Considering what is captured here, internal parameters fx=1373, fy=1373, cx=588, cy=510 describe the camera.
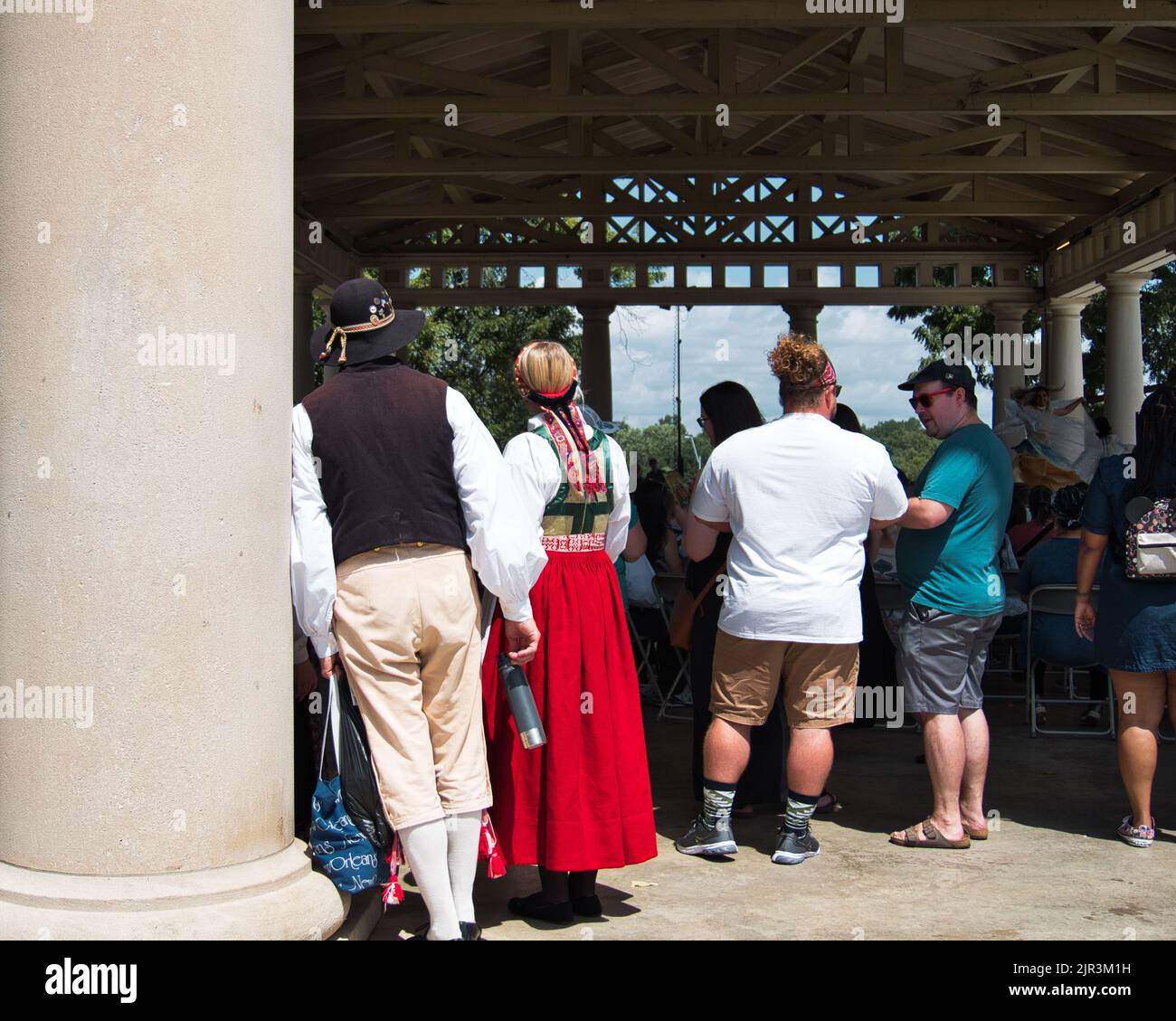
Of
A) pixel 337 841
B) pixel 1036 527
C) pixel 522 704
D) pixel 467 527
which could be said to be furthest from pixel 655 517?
pixel 337 841

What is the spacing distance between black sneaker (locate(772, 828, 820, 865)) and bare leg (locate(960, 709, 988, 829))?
715 mm

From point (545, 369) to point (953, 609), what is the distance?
1.92 metres

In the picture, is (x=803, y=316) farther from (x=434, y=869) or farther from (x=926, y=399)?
(x=434, y=869)

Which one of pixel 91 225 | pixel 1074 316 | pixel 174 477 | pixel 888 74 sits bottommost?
pixel 174 477

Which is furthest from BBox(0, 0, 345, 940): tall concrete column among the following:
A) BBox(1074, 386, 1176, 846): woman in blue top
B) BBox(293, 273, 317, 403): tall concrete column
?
BBox(293, 273, 317, 403): tall concrete column

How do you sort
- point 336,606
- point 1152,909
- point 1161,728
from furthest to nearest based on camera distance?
point 1161,728, point 1152,909, point 336,606

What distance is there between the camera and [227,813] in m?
3.36

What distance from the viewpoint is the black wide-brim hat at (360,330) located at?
384 centimetres

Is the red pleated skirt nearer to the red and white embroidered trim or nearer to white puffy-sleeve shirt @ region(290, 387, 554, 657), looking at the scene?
the red and white embroidered trim

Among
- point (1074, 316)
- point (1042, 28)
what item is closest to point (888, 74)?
point (1042, 28)

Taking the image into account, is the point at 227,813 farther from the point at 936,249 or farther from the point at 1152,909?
the point at 936,249

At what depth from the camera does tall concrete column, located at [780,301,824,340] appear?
68.7ft

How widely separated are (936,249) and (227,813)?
19875 mm

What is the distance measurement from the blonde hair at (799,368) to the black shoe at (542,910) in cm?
196
